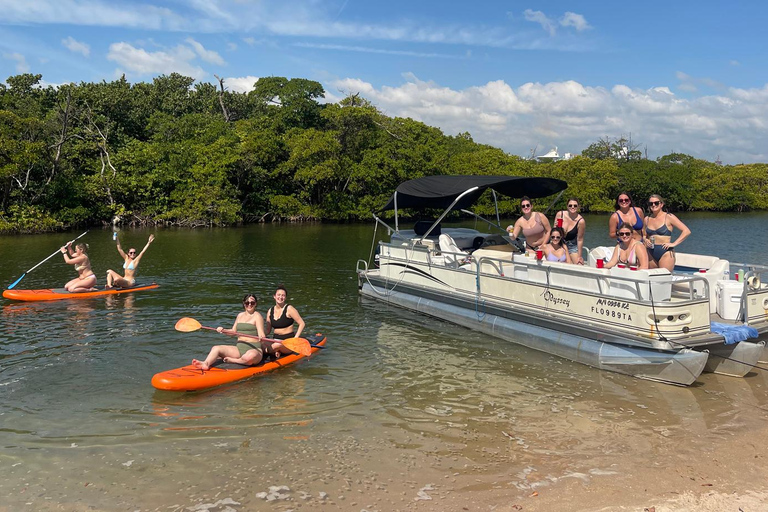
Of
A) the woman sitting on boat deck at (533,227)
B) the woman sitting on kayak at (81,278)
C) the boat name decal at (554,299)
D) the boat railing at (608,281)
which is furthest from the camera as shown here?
the woman sitting on kayak at (81,278)

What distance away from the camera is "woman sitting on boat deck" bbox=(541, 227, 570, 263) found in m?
10.7

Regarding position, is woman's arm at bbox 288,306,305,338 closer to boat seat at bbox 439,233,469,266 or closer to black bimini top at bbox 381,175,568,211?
boat seat at bbox 439,233,469,266

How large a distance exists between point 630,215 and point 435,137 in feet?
148

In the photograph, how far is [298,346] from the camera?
9.27 meters

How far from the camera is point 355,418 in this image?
293 inches

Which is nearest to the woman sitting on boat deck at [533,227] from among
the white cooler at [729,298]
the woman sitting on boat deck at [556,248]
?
the woman sitting on boat deck at [556,248]

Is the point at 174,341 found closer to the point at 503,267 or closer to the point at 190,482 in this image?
the point at 190,482

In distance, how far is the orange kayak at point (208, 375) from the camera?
8.14 meters

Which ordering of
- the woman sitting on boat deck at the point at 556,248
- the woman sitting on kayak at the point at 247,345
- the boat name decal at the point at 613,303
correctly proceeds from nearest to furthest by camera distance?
the boat name decal at the point at 613,303 < the woman sitting on kayak at the point at 247,345 < the woman sitting on boat deck at the point at 556,248

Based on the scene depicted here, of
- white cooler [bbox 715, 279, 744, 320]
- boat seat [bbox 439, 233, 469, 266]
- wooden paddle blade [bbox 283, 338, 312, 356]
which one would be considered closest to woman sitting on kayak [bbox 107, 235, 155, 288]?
wooden paddle blade [bbox 283, 338, 312, 356]

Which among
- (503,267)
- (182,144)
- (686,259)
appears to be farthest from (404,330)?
(182,144)

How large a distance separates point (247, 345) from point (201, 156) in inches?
1479

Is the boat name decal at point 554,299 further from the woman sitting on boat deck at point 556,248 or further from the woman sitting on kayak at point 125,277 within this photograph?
the woman sitting on kayak at point 125,277

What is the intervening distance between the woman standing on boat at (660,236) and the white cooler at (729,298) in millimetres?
805
